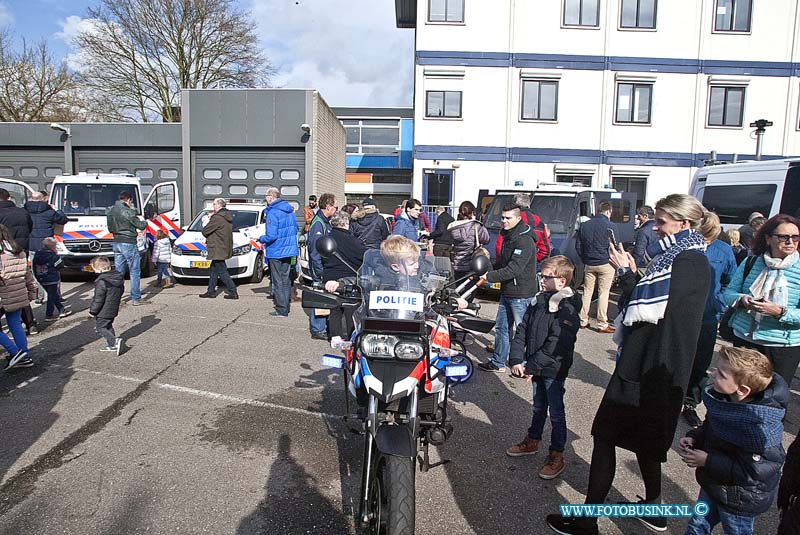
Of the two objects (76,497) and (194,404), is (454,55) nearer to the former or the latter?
(194,404)

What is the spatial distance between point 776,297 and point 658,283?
1763 mm

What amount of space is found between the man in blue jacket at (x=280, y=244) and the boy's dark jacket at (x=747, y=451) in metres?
7.00

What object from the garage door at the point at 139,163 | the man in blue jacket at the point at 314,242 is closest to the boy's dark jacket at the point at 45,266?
the man in blue jacket at the point at 314,242

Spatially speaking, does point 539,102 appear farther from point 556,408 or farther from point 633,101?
point 556,408

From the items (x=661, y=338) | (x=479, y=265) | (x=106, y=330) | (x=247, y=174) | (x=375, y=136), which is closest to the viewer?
(x=661, y=338)

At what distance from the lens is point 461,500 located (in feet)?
11.2

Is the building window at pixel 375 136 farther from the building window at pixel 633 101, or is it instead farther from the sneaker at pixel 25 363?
the sneaker at pixel 25 363

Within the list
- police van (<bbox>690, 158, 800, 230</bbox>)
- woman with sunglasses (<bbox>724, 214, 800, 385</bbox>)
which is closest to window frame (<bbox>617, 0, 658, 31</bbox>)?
police van (<bbox>690, 158, 800, 230</bbox>)

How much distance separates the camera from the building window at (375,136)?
43.7 m

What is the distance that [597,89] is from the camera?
20016 mm

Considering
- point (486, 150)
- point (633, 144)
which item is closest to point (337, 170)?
point (486, 150)

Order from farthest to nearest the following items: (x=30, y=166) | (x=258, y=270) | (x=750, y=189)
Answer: (x=30, y=166) < (x=258, y=270) < (x=750, y=189)

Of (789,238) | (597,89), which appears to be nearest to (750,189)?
(789,238)

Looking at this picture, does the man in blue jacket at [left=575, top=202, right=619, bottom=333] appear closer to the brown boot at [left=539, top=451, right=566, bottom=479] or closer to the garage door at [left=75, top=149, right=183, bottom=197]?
the brown boot at [left=539, top=451, right=566, bottom=479]
